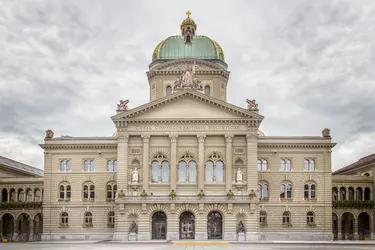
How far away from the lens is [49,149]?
282 ft

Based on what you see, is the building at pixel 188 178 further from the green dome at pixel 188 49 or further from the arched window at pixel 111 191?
the green dome at pixel 188 49

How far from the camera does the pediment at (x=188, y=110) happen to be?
79.2 meters

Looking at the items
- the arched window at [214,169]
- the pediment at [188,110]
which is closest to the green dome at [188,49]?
the pediment at [188,110]

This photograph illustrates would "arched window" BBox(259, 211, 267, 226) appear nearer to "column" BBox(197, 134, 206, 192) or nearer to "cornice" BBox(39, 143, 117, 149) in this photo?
"column" BBox(197, 134, 206, 192)

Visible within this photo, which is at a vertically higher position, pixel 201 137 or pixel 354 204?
pixel 201 137

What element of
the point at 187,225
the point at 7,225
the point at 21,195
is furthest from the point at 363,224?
the point at 7,225

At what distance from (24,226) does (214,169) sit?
3777cm

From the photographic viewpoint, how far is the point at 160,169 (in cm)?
7975

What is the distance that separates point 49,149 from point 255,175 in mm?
31237

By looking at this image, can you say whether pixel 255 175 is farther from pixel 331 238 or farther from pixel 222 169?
pixel 331 238

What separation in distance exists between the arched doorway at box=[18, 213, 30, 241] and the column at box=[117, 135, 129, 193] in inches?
828

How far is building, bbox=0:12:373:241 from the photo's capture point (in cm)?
7700

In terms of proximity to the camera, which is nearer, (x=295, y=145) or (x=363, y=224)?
(x=295, y=145)

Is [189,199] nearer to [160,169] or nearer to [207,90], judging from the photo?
[160,169]
